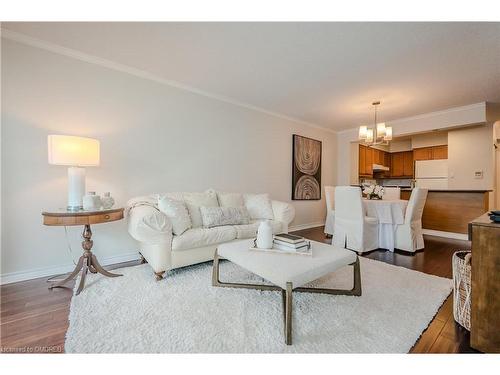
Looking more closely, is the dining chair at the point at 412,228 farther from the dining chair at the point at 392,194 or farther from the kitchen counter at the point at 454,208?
the kitchen counter at the point at 454,208

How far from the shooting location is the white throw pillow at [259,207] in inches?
129

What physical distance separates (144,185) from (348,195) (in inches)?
108

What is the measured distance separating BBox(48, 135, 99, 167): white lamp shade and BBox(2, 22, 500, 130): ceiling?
3.28 feet

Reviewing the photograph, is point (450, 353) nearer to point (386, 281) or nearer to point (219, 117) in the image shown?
point (386, 281)

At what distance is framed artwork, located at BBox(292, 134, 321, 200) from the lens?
4.77 metres

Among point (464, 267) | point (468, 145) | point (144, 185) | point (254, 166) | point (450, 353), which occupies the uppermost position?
point (468, 145)

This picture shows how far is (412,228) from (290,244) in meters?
2.42

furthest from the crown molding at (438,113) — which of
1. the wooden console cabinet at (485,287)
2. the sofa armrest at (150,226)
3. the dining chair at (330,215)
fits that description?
the sofa armrest at (150,226)

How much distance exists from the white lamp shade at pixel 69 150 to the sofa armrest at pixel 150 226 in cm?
67

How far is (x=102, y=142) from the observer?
2.62 m

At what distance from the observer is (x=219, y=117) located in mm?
3639

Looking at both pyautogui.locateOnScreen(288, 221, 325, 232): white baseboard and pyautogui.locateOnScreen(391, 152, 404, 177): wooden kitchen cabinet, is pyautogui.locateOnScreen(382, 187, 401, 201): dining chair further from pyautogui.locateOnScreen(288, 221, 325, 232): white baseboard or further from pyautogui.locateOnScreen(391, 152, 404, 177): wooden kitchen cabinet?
pyautogui.locateOnScreen(391, 152, 404, 177): wooden kitchen cabinet
